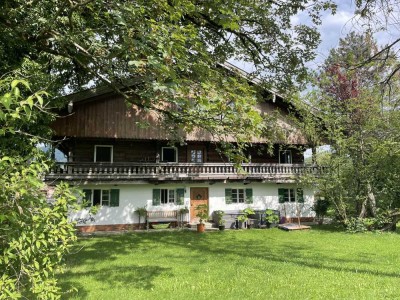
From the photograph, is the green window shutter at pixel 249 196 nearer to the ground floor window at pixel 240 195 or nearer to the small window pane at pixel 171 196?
the ground floor window at pixel 240 195

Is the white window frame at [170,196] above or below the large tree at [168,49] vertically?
below

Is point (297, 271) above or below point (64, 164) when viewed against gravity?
below

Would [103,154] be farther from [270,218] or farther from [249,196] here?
[270,218]

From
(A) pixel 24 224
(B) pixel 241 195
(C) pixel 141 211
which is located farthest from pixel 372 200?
(A) pixel 24 224

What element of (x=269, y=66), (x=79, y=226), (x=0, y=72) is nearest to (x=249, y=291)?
(x=269, y=66)

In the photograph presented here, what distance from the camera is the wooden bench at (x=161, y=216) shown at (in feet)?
68.4

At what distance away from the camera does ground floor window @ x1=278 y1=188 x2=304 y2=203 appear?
78.8 ft

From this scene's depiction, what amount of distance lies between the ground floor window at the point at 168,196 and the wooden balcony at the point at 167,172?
4.28 feet

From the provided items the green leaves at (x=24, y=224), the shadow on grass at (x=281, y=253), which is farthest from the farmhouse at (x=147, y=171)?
the green leaves at (x=24, y=224)

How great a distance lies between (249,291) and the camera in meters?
7.41

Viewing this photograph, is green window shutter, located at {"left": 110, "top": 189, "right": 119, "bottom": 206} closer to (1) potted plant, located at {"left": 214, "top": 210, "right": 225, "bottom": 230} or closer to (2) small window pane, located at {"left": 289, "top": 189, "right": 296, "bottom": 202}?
(1) potted plant, located at {"left": 214, "top": 210, "right": 225, "bottom": 230}

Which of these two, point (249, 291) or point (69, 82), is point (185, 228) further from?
point (249, 291)

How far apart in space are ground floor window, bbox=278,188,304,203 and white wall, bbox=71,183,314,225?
300 millimetres

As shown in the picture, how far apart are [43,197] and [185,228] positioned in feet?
57.9
